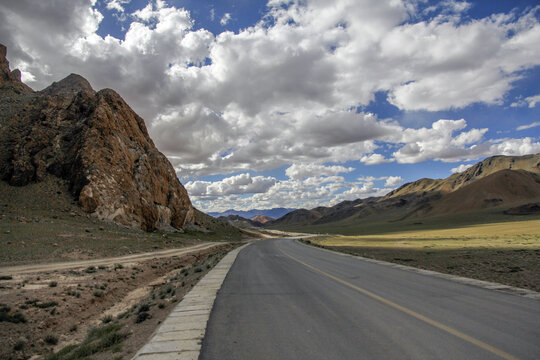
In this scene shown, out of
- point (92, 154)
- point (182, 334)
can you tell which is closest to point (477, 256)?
point (182, 334)

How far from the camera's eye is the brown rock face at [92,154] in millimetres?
49406

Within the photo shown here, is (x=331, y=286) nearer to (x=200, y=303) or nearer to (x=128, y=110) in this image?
(x=200, y=303)

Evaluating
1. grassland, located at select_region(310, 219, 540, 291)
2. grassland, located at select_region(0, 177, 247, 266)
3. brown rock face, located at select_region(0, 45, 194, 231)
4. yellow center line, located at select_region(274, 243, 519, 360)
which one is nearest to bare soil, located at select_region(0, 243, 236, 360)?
grassland, located at select_region(0, 177, 247, 266)

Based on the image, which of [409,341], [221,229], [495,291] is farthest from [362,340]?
[221,229]

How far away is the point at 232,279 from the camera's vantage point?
12.8m

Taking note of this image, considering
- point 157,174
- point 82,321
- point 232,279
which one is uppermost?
point 157,174

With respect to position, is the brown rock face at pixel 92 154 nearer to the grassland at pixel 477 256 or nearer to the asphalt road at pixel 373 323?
the grassland at pixel 477 256

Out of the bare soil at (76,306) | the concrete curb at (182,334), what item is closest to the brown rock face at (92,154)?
the bare soil at (76,306)

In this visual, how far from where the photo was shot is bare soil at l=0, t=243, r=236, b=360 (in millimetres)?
8666

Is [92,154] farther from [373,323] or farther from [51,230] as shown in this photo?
[373,323]

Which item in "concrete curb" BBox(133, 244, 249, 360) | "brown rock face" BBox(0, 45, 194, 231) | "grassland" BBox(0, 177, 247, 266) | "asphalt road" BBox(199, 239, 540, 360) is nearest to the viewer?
"asphalt road" BBox(199, 239, 540, 360)

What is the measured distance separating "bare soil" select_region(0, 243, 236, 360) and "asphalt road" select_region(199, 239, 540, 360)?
2177 millimetres

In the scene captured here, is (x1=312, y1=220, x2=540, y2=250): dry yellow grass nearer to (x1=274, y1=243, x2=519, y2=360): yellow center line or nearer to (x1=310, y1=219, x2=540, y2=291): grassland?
(x1=310, y1=219, x2=540, y2=291): grassland

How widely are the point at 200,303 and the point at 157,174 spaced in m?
67.6
